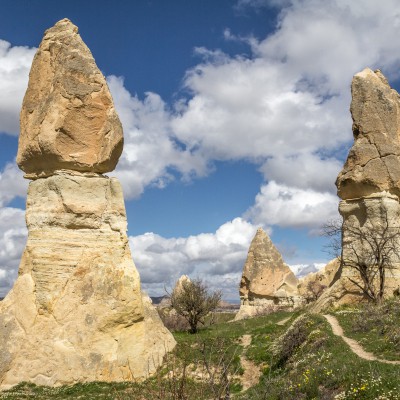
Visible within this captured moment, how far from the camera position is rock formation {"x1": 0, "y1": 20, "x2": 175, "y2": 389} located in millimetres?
13797

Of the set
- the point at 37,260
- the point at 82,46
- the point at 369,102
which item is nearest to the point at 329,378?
the point at 37,260

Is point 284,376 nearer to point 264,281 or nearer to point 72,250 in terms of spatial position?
point 72,250

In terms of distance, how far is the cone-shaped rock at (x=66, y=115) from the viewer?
15164 mm

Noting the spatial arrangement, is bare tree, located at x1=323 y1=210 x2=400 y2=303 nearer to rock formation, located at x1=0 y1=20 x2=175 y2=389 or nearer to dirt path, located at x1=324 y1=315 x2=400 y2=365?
dirt path, located at x1=324 y1=315 x2=400 y2=365

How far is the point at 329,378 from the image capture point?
9.91 metres

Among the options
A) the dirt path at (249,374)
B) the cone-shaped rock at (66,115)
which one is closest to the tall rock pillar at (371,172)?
the dirt path at (249,374)

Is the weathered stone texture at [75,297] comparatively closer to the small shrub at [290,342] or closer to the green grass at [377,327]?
the small shrub at [290,342]

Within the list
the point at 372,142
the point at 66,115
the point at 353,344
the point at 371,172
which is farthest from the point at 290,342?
the point at 372,142

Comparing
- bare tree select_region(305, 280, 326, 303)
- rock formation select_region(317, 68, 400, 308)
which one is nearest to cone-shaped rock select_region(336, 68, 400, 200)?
rock formation select_region(317, 68, 400, 308)

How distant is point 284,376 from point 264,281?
83.9 ft

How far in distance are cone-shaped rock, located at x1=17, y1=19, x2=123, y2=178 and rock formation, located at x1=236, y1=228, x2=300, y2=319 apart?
929 inches

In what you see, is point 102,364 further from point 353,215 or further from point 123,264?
point 353,215

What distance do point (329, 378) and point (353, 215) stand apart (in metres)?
12.6

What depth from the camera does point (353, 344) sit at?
13398 millimetres
